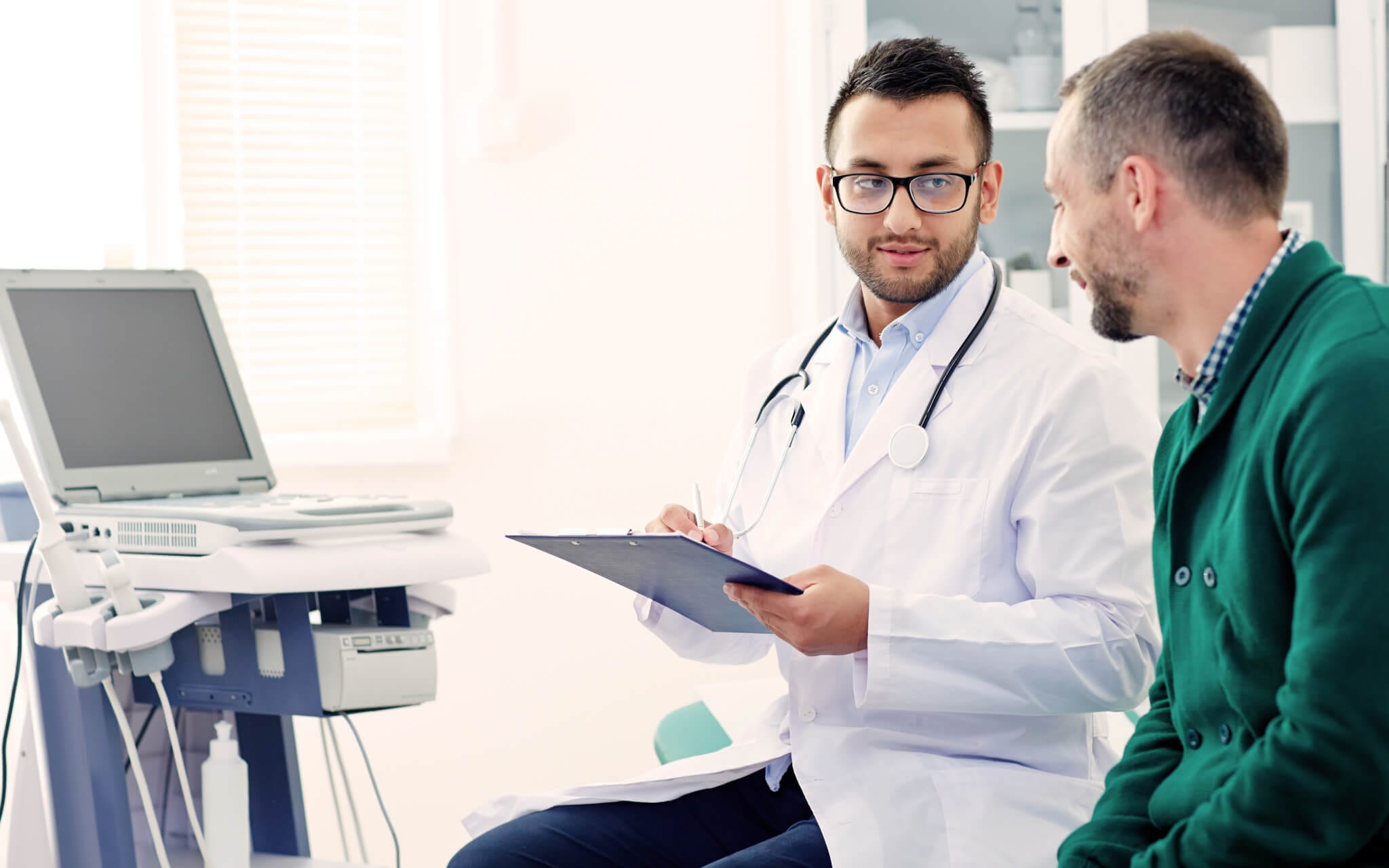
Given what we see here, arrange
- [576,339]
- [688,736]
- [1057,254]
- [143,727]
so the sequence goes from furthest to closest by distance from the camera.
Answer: [576,339]
[688,736]
[143,727]
[1057,254]

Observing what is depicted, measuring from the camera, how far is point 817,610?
113 cm

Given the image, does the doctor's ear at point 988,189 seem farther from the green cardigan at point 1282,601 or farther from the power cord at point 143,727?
the power cord at point 143,727

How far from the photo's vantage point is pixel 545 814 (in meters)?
1.36

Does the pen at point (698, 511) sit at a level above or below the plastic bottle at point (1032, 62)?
below

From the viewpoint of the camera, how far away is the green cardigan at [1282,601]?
0.73m

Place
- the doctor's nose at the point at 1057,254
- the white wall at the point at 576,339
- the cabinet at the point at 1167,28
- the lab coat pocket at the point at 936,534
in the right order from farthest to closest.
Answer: the white wall at the point at 576,339, the cabinet at the point at 1167,28, the lab coat pocket at the point at 936,534, the doctor's nose at the point at 1057,254

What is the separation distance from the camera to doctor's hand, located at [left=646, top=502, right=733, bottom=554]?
136 cm

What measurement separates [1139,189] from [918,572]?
51cm

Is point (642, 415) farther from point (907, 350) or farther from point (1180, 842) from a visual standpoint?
point (1180, 842)

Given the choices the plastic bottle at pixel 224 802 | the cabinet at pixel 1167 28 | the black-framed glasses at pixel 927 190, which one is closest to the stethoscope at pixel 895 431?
the black-framed glasses at pixel 927 190

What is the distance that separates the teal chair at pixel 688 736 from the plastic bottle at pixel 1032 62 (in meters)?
Result: 1.28

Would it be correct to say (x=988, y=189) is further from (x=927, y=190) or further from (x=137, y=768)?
(x=137, y=768)

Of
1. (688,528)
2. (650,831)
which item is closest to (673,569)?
(688,528)

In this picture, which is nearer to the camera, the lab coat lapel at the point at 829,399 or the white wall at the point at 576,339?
the lab coat lapel at the point at 829,399
